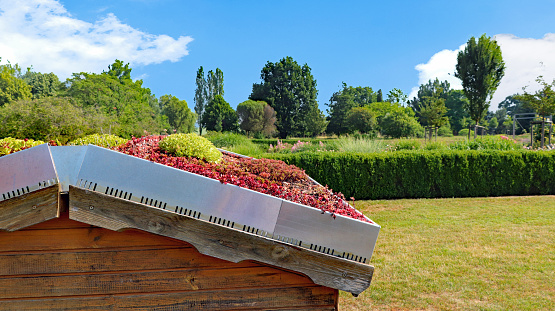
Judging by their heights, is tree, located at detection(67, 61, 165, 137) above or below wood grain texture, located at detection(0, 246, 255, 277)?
above

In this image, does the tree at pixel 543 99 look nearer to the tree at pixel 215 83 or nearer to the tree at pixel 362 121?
the tree at pixel 362 121

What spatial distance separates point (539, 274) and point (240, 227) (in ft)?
14.6

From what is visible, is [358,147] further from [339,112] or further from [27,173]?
[339,112]

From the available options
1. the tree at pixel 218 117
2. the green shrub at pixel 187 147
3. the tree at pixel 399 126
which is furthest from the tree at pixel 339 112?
the green shrub at pixel 187 147

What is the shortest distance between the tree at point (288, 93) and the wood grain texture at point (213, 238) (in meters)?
40.6

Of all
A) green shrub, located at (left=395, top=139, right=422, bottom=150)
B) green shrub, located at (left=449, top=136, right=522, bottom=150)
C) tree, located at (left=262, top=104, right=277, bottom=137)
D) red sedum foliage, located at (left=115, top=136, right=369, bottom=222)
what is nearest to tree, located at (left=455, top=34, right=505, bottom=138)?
green shrub, located at (left=449, top=136, right=522, bottom=150)

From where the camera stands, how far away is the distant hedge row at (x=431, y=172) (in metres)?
9.73

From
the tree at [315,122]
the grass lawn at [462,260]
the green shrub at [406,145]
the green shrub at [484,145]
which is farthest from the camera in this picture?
the tree at [315,122]

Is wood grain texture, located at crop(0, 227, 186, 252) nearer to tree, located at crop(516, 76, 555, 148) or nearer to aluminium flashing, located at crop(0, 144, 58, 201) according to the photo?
aluminium flashing, located at crop(0, 144, 58, 201)

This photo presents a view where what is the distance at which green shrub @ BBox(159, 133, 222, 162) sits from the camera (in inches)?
144

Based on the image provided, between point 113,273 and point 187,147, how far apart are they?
1.60 meters

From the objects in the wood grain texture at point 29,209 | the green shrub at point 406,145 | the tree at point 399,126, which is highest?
the tree at point 399,126

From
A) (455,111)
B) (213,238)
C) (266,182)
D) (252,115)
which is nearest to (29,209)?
(213,238)

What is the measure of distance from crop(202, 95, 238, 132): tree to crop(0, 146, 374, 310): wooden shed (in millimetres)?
41797
